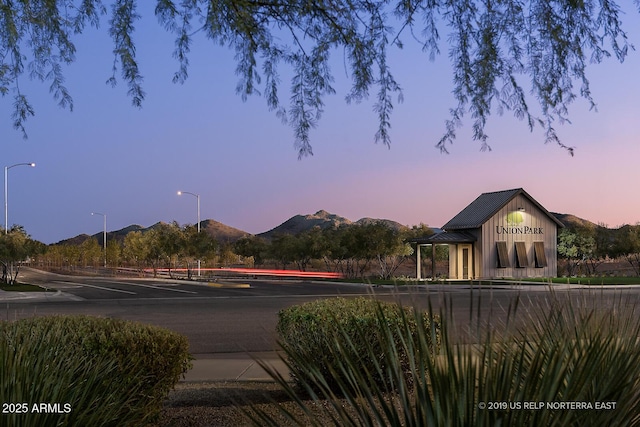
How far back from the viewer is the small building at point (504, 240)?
165 ft

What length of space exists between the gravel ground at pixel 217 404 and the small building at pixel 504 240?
1622 inches

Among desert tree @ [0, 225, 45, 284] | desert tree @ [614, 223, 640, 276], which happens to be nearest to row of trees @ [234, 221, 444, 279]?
desert tree @ [614, 223, 640, 276]

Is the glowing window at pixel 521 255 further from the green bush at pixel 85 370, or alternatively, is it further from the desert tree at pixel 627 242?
the green bush at pixel 85 370

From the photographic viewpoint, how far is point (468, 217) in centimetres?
5322

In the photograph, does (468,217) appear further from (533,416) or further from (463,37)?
(533,416)

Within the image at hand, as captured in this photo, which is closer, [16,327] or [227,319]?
[16,327]

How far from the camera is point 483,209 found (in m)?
52.7

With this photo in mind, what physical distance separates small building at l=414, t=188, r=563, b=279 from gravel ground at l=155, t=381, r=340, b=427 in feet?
135

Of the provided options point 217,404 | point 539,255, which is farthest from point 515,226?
point 217,404

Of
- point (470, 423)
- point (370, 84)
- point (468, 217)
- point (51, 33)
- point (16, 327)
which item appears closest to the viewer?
point (470, 423)

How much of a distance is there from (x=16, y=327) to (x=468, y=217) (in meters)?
49.4

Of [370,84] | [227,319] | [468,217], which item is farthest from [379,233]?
[370,84]

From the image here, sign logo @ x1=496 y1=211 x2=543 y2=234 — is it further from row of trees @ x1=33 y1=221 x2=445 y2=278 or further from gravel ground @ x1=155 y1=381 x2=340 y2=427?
gravel ground @ x1=155 y1=381 x2=340 y2=427

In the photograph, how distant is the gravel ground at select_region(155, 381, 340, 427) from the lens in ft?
22.7
